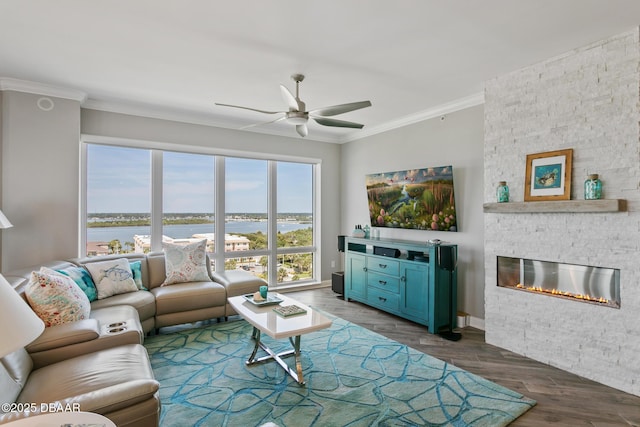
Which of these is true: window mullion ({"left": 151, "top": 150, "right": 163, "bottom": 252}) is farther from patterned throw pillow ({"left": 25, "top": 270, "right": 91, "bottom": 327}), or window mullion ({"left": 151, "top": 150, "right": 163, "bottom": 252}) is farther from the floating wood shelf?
the floating wood shelf

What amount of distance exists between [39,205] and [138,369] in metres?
2.94

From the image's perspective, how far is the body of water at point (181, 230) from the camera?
4.38 metres

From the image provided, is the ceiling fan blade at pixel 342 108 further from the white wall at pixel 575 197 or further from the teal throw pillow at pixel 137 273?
the teal throw pillow at pixel 137 273

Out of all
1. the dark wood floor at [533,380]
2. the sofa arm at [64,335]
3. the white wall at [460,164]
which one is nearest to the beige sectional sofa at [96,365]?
the sofa arm at [64,335]

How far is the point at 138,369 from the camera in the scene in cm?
196

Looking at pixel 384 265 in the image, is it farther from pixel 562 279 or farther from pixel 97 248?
pixel 97 248

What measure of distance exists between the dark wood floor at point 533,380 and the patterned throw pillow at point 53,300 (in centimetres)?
303

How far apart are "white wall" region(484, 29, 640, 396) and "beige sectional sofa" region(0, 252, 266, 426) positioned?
3354mm

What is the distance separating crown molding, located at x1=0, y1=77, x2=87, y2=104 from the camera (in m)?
3.50

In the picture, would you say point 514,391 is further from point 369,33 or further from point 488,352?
point 369,33

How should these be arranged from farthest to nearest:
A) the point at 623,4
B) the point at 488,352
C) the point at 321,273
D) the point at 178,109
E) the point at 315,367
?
the point at 321,273, the point at 178,109, the point at 488,352, the point at 315,367, the point at 623,4

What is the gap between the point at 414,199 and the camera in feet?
15.3

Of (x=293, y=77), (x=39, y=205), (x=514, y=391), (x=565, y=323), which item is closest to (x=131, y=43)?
(x=293, y=77)

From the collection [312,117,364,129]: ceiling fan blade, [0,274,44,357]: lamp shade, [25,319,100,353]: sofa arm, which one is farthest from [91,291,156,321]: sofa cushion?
[312,117,364,129]: ceiling fan blade
